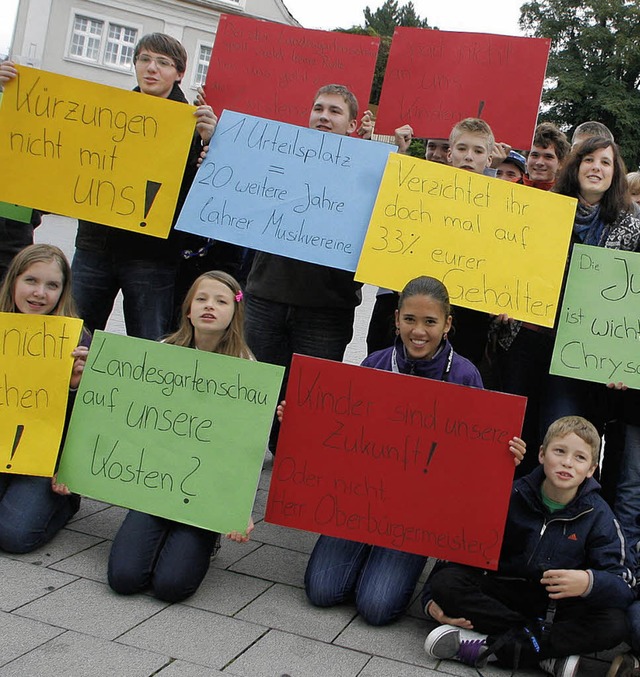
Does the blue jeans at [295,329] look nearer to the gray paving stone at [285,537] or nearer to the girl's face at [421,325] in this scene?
→ the girl's face at [421,325]

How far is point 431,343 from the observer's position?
363 cm

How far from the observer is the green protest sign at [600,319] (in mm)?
3607

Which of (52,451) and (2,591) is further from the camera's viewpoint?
(52,451)

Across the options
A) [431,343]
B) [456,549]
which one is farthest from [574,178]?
[456,549]

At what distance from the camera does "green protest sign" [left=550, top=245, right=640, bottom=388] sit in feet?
11.8

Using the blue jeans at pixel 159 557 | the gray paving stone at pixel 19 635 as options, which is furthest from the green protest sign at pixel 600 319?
the gray paving stone at pixel 19 635

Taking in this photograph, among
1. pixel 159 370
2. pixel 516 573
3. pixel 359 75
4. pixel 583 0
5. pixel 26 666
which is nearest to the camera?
pixel 26 666

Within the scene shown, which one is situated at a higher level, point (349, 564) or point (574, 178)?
point (574, 178)

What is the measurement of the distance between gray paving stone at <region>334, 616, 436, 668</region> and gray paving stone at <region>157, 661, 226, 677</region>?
0.56m

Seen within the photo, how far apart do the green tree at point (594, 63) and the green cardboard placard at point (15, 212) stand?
3588cm

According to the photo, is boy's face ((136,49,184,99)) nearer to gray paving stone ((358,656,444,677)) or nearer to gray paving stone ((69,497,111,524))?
gray paving stone ((69,497,111,524))

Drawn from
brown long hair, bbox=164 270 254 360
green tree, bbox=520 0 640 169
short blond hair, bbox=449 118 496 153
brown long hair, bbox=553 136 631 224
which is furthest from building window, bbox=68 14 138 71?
brown long hair, bbox=553 136 631 224

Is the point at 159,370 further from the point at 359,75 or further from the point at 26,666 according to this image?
the point at 359,75

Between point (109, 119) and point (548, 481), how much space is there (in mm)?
2543
